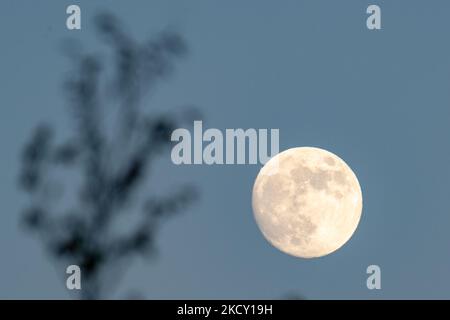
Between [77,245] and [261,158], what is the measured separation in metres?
3.28

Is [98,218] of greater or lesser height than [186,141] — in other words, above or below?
below

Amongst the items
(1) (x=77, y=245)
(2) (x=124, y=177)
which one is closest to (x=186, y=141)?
(2) (x=124, y=177)

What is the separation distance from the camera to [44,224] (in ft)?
60.7

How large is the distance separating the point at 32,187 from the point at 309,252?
4415 millimetres

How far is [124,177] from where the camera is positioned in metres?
18.3
